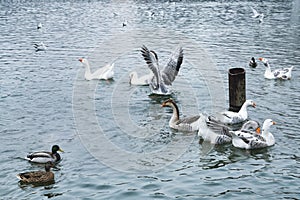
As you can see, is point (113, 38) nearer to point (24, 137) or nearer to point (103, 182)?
point (24, 137)

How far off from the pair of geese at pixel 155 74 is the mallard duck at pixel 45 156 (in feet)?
21.8

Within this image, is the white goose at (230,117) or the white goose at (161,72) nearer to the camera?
the white goose at (230,117)

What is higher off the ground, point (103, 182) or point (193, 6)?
point (193, 6)

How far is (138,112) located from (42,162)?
5.42 m

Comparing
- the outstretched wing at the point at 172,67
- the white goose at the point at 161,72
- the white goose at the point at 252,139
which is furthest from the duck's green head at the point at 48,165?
the outstretched wing at the point at 172,67

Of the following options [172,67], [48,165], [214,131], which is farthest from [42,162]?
[172,67]

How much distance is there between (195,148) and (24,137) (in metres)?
4.98

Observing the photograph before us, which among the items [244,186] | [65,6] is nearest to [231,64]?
[244,186]

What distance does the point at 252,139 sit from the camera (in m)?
14.0

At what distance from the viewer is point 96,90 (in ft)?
69.1

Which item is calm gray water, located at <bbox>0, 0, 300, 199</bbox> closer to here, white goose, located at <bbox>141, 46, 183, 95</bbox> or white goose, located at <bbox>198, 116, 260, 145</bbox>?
Result: white goose, located at <bbox>198, 116, 260, 145</bbox>

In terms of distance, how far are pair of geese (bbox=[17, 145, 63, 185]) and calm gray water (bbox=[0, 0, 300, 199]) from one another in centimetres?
18

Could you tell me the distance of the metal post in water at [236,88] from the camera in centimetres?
1719

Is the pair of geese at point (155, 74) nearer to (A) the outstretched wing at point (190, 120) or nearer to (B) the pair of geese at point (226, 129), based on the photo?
(B) the pair of geese at point (226, 129)
